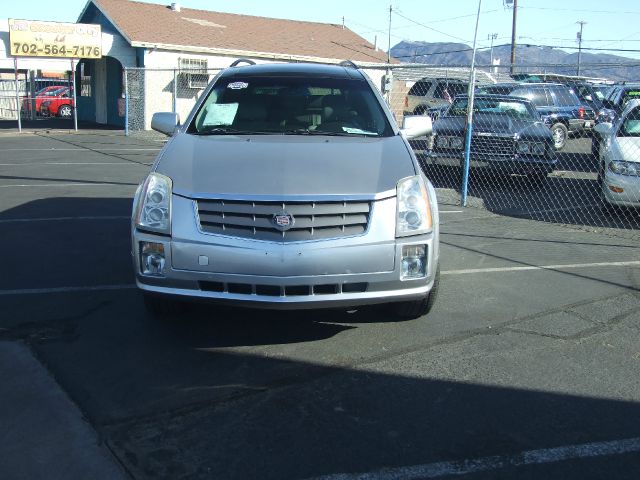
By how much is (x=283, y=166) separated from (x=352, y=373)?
4.65ft

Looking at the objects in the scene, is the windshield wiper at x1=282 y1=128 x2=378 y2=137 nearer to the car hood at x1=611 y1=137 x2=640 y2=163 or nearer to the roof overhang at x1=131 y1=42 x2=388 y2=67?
the car hood at x1=611 y1=137 x2=640 y2=163

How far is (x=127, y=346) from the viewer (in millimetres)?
4449

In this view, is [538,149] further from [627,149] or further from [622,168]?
[622,168]

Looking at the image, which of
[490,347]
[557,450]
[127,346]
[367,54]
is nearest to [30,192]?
[127,346]

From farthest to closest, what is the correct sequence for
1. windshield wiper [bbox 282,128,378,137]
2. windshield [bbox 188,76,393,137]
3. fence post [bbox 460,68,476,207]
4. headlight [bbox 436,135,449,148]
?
headlight [bbox 436,135,449,148]
fence post [bbox 460,68,476,207]
windshield [bbox 188,76,393,137]
windshield wiper [bbox 282,128,378,137]

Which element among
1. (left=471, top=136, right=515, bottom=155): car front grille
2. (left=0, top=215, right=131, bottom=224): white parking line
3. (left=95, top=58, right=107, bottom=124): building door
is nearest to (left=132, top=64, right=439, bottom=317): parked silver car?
(left=0, top=215, right=131, bottom=224): white parking line

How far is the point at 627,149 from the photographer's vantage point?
8.94 meters

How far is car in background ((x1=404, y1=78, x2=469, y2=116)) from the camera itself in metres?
20.0

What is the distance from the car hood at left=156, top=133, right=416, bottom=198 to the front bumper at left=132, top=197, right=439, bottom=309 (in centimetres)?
19

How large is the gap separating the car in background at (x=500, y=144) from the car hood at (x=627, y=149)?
81.1 inches

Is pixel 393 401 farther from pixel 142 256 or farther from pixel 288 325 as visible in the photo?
pixel 142 256

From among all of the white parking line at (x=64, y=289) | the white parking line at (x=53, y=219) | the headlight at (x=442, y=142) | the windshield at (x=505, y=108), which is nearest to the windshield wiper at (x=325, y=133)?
the white parking line at (x=64, y=289)

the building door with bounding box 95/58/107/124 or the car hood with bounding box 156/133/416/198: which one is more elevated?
the building door with bounding box 95/58/107/124

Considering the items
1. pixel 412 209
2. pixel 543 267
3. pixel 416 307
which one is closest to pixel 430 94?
pixel 543 267
